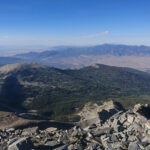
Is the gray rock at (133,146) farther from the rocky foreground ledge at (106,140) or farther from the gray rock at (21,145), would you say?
the gray rock at (21,145)

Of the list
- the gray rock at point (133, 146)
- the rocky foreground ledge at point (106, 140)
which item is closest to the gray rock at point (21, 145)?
the rocky foreground ledge at point (106, 140)

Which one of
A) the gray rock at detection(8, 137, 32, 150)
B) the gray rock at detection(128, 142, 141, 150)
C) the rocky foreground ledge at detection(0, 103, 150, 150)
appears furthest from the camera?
the rocky foreground ledge at detection(0, 103, 150, 150)

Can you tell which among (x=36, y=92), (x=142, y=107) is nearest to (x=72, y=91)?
(x=36, y=92)

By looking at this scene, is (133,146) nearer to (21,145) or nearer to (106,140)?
(106,140)

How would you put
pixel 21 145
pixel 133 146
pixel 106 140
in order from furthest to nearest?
pixel 106 140 < pixel 21 145 < pixel 133 146

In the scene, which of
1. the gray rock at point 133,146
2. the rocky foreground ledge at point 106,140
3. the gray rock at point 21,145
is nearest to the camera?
the gray rock at point 133,146

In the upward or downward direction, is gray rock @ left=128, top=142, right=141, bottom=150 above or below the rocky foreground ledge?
above

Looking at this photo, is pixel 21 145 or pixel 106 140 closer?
pixel 21 145

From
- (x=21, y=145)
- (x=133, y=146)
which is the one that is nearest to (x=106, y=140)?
(x=133, y=146)

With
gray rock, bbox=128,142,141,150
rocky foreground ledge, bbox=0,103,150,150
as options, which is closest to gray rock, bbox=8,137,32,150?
rocky foreground ledge, bbox=0,103,150,150

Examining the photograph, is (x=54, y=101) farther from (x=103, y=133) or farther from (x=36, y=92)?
(x=103, y=133)

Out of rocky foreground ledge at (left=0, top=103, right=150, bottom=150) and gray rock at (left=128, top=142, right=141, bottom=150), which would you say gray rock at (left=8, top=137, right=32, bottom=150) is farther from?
gray rock at (left=128, top=142, right=141, bottom=150)
